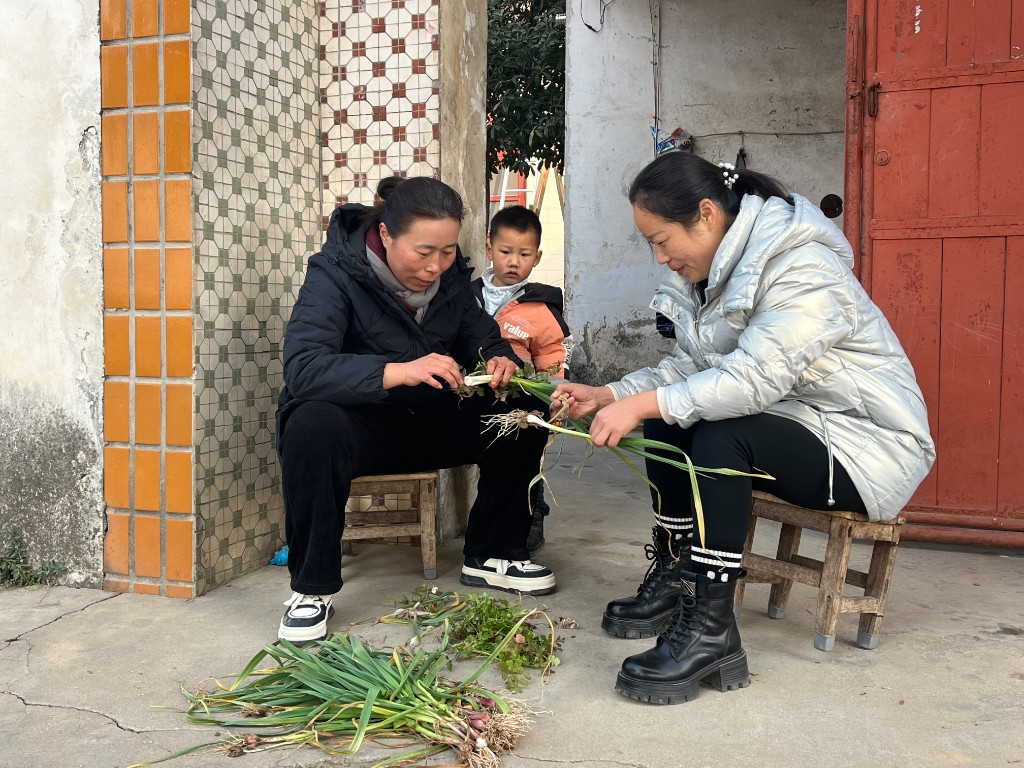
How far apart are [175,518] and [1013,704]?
2438mm

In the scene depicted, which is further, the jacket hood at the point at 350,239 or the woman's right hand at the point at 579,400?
the jacket hood at the point at 350,239

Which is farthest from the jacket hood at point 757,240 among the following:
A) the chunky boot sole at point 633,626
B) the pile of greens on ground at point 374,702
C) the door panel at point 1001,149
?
the door panel at point 1001,149

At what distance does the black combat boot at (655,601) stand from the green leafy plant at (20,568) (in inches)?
73.4

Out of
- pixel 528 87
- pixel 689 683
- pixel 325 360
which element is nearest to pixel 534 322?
pixel 325 360

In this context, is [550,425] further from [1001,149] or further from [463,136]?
[1001,149]

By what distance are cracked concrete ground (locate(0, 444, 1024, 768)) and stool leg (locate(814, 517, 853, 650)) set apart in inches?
2.8

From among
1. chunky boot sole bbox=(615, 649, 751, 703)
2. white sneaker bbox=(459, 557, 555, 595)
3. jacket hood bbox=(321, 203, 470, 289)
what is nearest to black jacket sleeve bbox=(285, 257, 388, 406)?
jacket hood bbox=(321, 203, 470, 289)

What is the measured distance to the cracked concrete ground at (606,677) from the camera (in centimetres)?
200

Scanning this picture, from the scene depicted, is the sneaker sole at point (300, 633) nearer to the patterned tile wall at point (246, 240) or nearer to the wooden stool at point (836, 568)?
the patterned tile wall at point (246, 240)

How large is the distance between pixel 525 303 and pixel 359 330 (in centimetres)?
101

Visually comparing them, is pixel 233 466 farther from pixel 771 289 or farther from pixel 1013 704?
pixel 1013 704

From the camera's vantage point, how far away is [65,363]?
3109 mm

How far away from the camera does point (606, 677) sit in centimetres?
241

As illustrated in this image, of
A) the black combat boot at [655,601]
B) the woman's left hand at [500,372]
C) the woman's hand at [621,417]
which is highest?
the woman's left hand at [500,372]
